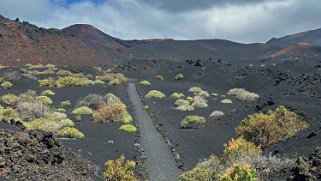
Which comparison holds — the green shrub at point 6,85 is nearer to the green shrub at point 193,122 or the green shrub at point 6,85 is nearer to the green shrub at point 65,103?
the green shrub at point 65,103

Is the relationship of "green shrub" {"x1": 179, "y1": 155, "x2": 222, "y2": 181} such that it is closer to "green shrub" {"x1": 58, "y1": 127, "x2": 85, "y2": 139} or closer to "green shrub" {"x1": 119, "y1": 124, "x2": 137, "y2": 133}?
"green shrub" {"x1": 58, "y1": 127, "x2": 85, "y2": 139}

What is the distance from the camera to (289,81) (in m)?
44.2

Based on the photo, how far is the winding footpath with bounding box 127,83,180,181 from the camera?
16.9m

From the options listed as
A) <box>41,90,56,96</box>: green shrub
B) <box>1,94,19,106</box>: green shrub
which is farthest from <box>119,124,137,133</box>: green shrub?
<box>41,90,56,96</box>: green shrub

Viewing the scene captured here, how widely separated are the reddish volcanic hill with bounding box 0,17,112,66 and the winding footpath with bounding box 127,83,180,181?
4625 cm

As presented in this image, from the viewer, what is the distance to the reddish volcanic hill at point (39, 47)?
72.4m

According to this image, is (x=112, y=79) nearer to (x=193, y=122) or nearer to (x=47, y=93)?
(x=47, y=93)

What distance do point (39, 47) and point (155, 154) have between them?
60955 millimetres

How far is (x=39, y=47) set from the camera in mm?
77250

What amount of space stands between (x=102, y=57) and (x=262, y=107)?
207 feet

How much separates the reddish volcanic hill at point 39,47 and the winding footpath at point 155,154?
4625cm

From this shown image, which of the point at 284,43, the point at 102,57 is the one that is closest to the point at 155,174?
the point at 102,57

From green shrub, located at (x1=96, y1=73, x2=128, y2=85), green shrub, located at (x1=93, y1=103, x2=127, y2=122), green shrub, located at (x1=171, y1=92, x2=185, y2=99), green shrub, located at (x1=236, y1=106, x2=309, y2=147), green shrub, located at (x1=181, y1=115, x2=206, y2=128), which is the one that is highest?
green shrub, located at (x1=236, y1=106, x2=309, y2=147)

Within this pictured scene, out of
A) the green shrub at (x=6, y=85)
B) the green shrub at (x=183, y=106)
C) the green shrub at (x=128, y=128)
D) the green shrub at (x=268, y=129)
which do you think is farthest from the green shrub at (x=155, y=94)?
the green shrub at (x=268, y=129)
